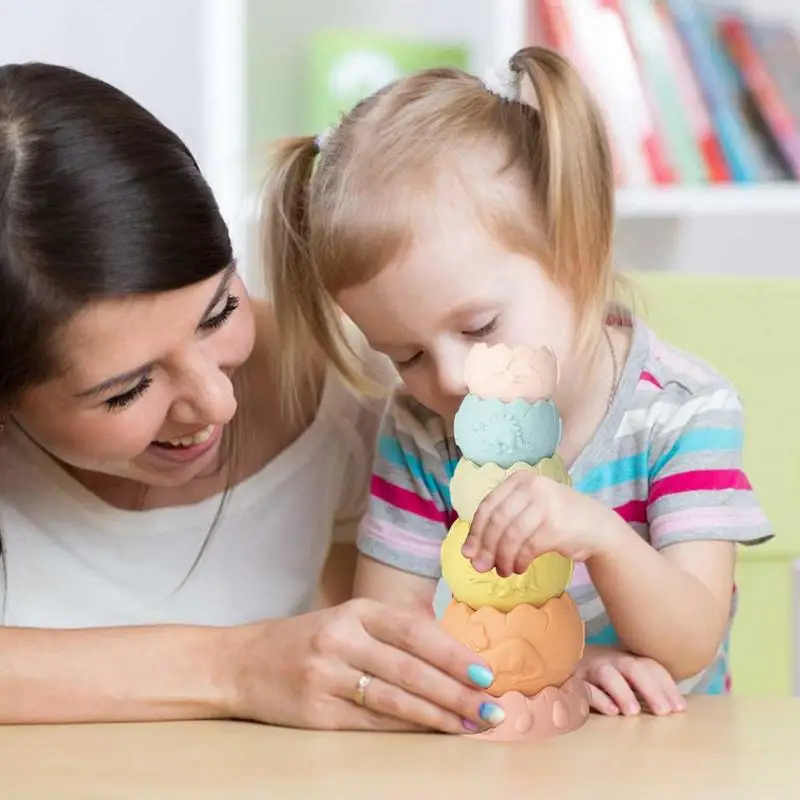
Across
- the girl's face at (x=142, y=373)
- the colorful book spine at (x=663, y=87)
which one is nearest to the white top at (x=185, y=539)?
the girl's face at (x=142, y=373)

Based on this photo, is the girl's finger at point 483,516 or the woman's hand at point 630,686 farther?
the woman's hand at point 630,686

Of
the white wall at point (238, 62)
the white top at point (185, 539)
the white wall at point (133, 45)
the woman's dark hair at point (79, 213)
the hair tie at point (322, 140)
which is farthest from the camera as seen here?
the white wall at point (133, 45)

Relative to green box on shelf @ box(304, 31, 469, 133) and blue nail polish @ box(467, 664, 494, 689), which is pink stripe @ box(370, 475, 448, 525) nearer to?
blue nail polish @ box(467, 664, 494, 689)

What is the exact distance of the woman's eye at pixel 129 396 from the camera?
1.16 meters

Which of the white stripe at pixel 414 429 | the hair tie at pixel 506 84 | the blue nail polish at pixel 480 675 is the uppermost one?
the hair tie at pixel 506 84

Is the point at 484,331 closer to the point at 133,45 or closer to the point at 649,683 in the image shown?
the point at 649,683

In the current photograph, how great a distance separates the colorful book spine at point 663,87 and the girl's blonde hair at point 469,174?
109cm

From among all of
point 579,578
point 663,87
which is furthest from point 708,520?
point 663,87

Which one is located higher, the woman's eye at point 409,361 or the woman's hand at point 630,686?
the woman's eye at point 409,361

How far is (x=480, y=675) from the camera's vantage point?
93cm

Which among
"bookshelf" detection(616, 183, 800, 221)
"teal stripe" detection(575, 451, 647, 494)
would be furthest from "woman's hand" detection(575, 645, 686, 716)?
"bookshelf" detection(616, 183, 800, 221)

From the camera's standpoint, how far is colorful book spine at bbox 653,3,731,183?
2352mm

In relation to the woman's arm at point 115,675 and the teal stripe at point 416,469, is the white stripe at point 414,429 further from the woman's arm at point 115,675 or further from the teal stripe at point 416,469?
the woman's arm at point 115,675

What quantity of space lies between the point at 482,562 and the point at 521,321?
0.31 m
